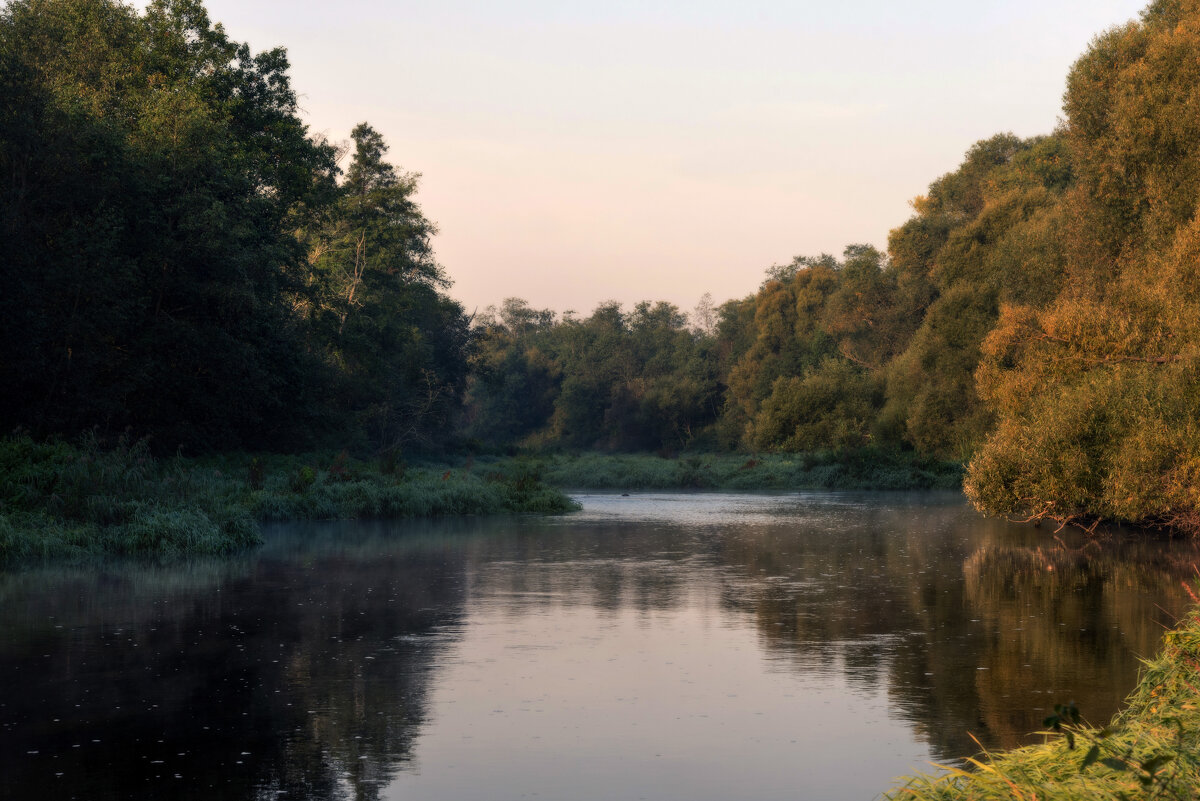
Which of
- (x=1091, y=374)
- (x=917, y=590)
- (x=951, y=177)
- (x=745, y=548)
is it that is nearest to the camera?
(x=917, y=590)

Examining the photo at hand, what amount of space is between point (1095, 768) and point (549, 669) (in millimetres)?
6591

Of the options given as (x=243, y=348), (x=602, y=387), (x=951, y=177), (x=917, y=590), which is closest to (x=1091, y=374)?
(x=917, y=590)

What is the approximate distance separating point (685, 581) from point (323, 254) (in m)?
44.2

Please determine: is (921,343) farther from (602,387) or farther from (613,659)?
(602,387)

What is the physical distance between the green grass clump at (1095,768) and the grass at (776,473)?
46.8 m

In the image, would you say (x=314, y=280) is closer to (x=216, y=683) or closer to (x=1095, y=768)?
(x=216, y=683)

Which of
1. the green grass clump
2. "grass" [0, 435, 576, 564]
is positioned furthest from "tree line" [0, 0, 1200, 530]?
the green grass clump

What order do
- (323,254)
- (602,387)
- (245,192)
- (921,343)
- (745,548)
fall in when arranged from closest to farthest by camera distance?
(745,548)
(245,192)
(921,343)
(323,254)
(602,387)

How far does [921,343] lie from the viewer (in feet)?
175

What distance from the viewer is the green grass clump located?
477cm

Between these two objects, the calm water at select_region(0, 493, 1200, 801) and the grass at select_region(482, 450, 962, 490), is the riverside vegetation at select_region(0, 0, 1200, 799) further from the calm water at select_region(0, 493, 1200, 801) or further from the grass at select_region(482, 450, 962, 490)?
the calm water at select_region(0, 493, 1200, 801)

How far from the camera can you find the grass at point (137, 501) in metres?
21.3

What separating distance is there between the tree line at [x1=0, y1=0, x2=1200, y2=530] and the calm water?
14.8 feet

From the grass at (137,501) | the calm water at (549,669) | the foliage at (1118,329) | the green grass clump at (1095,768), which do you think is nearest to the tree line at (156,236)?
the grass at (137,501)
